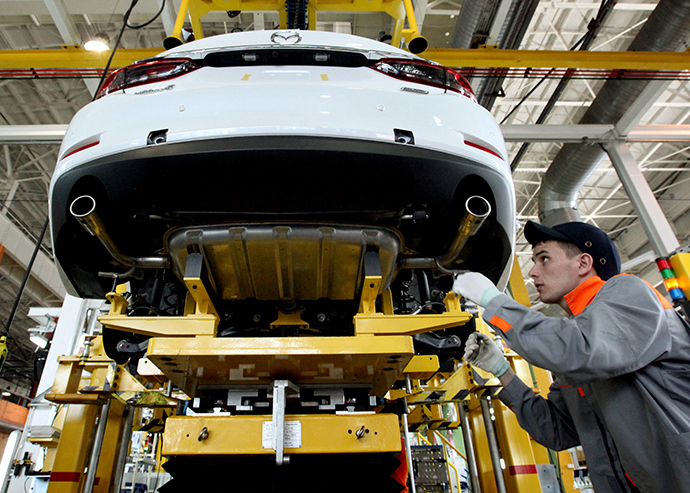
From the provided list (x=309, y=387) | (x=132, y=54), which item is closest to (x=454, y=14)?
(x=132, y=54)

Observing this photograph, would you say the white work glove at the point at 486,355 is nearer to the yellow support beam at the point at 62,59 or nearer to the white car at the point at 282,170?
the white car at the point at 282,170

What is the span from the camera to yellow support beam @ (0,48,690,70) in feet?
14.6

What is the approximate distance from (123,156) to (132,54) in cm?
373

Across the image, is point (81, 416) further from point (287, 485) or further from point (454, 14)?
point (454, 14)

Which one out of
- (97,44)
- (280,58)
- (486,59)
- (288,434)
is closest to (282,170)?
(280,58)

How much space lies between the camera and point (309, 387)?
2.00 metres

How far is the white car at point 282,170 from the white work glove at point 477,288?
0.16m

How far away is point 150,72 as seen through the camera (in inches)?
63.6

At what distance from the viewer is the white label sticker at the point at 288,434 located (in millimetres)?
1520

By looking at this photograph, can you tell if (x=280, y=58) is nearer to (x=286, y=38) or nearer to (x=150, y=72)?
(x=286, y=38)

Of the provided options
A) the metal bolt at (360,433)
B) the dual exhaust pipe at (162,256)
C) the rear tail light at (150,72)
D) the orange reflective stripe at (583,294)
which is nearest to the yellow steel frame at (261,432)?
the metal bolt at (360,433)

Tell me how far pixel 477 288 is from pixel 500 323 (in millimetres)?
205

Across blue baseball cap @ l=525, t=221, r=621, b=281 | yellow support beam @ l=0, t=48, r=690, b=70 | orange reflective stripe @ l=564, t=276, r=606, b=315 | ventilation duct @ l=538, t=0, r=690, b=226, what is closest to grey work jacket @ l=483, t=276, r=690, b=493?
orange reflective stripe @ l=564, t=276, r=606, b=315

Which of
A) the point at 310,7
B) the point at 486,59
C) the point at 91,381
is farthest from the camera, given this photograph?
the point at 486,59
